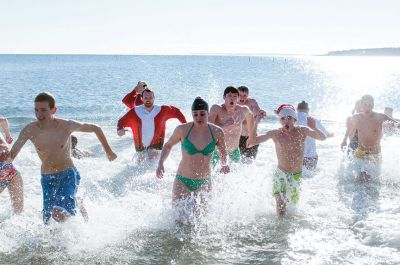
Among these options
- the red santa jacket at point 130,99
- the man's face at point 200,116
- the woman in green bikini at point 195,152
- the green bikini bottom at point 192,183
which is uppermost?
the man's face at point 200,116

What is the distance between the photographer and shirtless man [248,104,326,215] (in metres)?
6.60

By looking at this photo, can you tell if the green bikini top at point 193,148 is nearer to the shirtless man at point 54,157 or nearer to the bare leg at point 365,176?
the shirtless man at point 54,157

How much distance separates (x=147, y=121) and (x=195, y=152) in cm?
362

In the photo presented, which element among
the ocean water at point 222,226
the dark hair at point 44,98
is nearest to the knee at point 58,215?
the ocean water at point 222,226

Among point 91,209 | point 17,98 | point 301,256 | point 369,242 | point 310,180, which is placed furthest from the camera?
point 17,98

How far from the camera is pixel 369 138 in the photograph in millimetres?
8445

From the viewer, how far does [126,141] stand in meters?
14.4

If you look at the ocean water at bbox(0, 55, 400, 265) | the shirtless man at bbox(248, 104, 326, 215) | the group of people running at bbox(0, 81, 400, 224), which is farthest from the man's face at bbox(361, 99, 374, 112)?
the shirtless man at bbox(248, 104, 326, 215)

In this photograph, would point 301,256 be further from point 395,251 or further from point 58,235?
point 58,235

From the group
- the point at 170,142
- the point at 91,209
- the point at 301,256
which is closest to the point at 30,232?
the point at 91,209

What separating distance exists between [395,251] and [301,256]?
1.19 meters

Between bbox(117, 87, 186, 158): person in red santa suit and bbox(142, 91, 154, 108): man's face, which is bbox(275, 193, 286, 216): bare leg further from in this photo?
bbox(142, 91, 154, 108): man's face

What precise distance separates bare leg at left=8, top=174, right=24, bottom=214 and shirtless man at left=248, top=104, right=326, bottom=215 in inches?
136

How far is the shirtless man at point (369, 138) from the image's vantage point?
8391 millimetres
